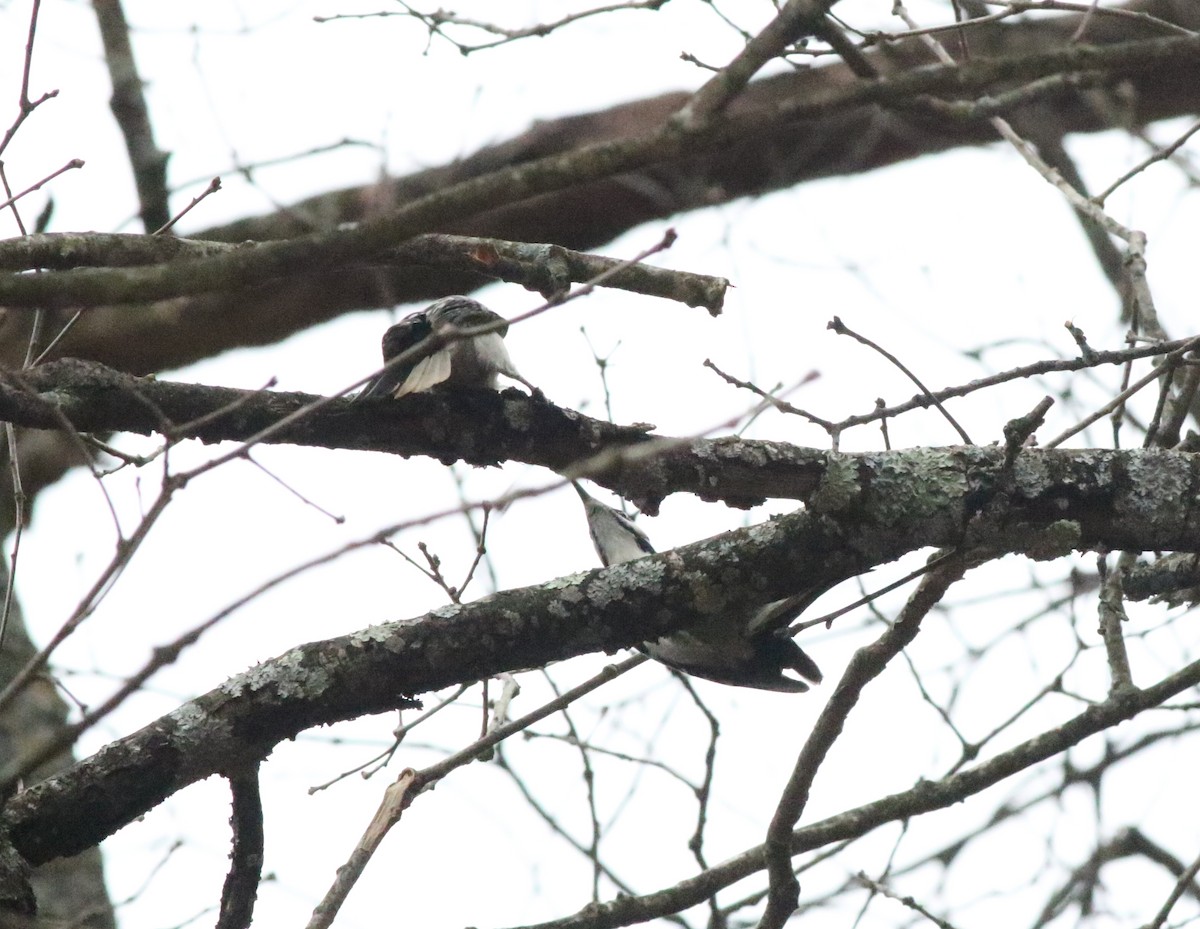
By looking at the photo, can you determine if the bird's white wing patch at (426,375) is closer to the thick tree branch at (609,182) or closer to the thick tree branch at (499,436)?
the thick tree branch at (499,436)

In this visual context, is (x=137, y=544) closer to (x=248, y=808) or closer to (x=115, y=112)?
(x=248, y=808)

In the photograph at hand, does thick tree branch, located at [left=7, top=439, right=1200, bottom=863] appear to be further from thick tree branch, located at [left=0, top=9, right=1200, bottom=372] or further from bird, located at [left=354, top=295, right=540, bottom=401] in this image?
thick tree branch, located at [left=0, top=9, right=1200, bottom=372]

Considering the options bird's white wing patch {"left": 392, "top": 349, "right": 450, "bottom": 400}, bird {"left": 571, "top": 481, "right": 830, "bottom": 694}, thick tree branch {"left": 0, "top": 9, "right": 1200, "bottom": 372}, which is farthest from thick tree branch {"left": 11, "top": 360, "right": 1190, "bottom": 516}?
thick tree branch {"left": 0, "top": 9, "right": 1200, "bottom": 372}

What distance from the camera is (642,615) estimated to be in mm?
1942

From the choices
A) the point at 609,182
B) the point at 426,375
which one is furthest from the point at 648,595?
the point at 609,182

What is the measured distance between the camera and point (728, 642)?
2.30 meters

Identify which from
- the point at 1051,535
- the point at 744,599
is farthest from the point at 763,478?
the point at 1051,535

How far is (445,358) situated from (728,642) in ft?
2.55

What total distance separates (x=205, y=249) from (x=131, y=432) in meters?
0.34

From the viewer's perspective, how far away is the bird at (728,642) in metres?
2.22

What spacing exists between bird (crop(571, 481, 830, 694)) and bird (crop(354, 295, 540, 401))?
0.43m

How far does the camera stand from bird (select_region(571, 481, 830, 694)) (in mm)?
2221

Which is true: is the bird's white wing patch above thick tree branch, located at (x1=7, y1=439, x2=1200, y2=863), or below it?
above

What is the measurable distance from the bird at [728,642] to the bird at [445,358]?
43cm
